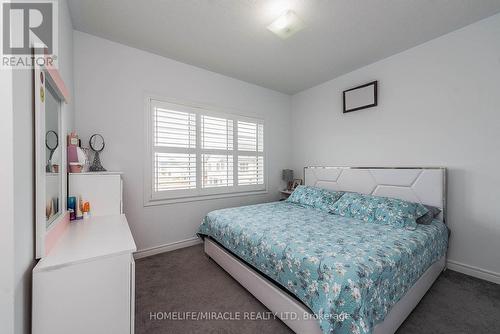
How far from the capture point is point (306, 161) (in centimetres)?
397

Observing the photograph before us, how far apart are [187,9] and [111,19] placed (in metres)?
0.84

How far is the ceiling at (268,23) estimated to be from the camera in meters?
1.91

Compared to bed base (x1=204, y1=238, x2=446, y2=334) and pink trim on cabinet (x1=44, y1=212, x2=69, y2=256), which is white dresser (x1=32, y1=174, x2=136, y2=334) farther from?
bed base (x1=204, y1=238, x2=446, y2=334)

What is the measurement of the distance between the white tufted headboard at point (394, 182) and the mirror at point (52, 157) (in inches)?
131

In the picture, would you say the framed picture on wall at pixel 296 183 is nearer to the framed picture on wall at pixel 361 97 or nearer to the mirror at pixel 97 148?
the framed picture on wall at pixel 361 97

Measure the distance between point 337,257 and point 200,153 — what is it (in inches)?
93.0

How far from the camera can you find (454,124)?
7.54 feet

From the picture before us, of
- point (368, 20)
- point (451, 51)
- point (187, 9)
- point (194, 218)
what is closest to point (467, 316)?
point (451, 51)

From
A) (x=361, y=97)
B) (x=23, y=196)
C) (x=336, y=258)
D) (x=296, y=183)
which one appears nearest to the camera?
(x=23, y=196)

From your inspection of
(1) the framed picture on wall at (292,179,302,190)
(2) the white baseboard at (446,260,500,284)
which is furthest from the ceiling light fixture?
(2) the white baseboard at (446,260,500,284)

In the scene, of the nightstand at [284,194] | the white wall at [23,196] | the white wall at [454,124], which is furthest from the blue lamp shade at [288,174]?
the white wall at [23,196]

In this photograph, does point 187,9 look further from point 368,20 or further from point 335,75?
point 335,75

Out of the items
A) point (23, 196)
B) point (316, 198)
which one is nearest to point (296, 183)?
point (316, 198)

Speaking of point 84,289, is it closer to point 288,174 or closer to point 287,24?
point 287,24
